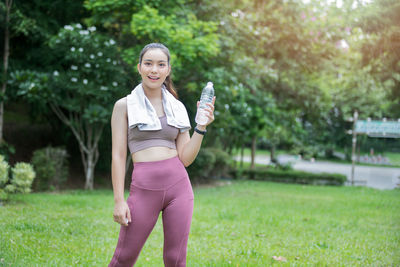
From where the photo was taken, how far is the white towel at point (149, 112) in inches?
104

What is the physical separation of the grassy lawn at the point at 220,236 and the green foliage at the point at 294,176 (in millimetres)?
8223

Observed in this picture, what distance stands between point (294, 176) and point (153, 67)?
15.9 meters

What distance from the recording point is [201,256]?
479 centimetres

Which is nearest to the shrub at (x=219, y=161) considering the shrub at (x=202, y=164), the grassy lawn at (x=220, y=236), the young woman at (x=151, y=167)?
the shrub at (x=202, y=164)

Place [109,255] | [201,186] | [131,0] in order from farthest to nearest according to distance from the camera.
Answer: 1. [201,186]
2. [131,0]
3. [109,255]

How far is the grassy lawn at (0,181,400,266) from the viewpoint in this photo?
455 centimetres

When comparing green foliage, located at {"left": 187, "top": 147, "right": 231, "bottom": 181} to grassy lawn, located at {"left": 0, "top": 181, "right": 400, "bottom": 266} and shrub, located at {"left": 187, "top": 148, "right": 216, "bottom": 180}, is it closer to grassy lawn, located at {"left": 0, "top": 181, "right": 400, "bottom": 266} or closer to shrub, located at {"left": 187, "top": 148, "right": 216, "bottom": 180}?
shrub, located at {"left": 187, "top": 148, "right": 216, "bottom": 180}

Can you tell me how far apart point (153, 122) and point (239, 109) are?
36.1 feet

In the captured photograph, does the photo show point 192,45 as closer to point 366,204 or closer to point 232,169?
point 366,204

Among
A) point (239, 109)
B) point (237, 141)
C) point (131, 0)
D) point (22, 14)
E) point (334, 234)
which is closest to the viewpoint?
point (334, 234)

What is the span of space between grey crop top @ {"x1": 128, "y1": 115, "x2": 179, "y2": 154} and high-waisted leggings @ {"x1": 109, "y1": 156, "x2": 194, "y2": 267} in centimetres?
11

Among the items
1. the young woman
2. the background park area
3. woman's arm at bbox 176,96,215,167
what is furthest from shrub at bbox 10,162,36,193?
woman's arm at bbox 176,96,215,167

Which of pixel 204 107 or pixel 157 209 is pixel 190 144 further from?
pixel 157 209

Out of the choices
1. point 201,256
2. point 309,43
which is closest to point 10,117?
point 309,43
